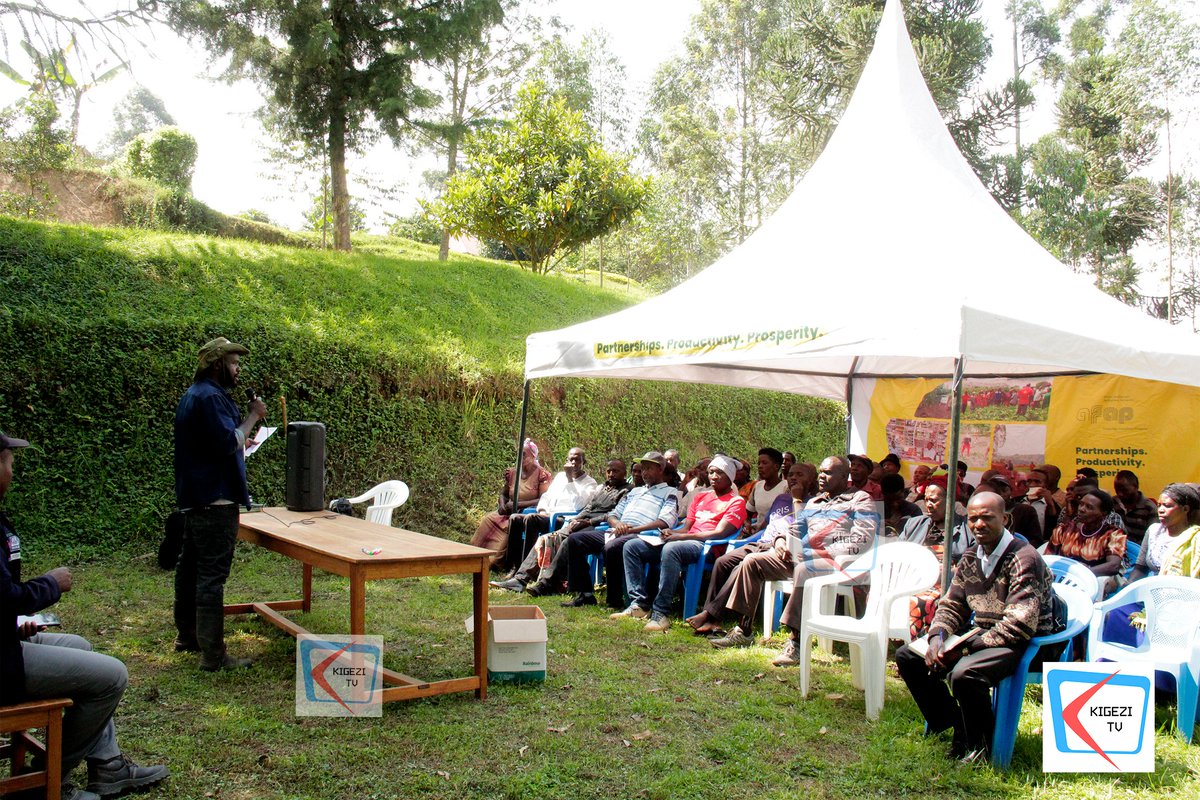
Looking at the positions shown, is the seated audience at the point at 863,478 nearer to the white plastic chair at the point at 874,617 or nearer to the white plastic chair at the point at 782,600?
the white plastic chair at the point at 782,600

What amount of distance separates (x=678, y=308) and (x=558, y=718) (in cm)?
330

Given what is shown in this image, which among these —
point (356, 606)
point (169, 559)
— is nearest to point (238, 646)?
point (169, 559)

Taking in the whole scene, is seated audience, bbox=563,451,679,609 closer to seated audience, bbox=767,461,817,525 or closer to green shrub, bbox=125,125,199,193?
seated audience, bbox=767,461,817,525

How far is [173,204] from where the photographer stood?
16.5 meters

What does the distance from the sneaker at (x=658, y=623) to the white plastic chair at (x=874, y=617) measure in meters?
1.22

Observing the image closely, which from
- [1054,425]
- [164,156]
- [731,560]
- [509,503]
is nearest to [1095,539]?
[731,560]

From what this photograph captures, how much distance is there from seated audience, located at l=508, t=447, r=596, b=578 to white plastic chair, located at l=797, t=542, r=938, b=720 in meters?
3.02

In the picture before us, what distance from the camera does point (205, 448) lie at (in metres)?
4.58

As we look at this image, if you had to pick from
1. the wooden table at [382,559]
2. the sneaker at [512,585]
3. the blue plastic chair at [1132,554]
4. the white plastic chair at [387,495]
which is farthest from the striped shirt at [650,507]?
the blue plastic chair at [1132,554]

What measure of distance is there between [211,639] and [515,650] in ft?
5.42

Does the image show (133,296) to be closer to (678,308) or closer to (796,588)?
(678,308)

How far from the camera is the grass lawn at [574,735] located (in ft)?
11.2

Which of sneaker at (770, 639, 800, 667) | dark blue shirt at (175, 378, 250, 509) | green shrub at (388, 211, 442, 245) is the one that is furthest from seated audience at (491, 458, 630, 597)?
green shrub at (388, 211, 442, 245)

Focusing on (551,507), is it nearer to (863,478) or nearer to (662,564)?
(662,564)
